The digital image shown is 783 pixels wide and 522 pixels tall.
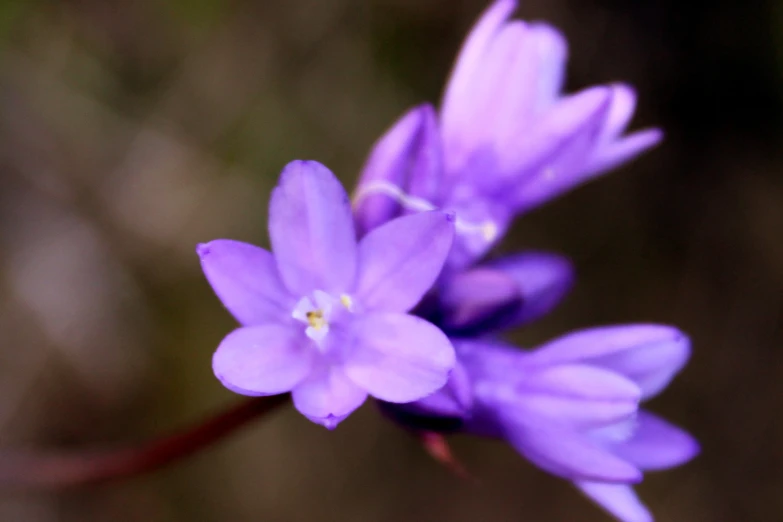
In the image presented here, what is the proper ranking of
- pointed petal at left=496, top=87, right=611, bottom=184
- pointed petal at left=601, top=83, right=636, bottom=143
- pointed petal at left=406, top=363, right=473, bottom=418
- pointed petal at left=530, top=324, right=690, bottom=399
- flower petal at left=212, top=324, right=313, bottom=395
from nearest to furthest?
flower petal at left=212, top=324, right=313, bottom=395, pointed petal at left=406, top=363, right=473, bottom=418, pointed petal at left=530, top=324, right=690, bottom=399, pointed petal at left=496, top=87, right=611, bottom=184, pointed petal at left=601, top=83, right=636, bottom=143

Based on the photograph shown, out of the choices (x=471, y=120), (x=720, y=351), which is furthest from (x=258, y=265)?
(x=720, y=351)

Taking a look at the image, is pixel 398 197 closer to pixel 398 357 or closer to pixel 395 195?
pixel 395 195

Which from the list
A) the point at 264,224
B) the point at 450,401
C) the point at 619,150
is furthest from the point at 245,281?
the point at 264,224

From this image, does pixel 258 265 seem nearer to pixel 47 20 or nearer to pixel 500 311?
pixel 500 311

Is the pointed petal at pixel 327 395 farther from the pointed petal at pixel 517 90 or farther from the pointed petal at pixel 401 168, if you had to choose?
the pointed petal at pixel 517 90

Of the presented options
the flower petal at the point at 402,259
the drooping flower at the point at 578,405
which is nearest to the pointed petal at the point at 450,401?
the drooping flower at the point at 578,405

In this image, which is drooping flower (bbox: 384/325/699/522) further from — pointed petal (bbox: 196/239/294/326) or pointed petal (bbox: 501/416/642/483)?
pointed petal (bbox: 196/239/294/326)

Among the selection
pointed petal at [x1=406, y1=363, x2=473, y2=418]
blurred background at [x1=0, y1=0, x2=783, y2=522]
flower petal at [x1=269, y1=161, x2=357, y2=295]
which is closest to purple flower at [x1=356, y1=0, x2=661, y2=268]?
flower petal at [x1=269, y1=161, x2=357, y2=295]
